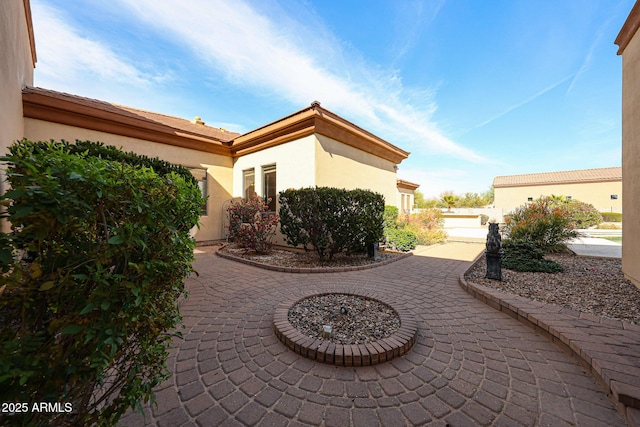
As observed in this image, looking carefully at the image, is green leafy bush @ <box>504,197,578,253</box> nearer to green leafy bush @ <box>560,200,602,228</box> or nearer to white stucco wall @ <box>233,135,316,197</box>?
white stucco wall @ <box>233,135,316,197</box>

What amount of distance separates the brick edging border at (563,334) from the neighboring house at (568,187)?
3327 cm

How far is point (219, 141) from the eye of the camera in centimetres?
924

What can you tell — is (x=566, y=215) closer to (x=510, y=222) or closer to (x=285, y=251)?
(x=510, y=222)

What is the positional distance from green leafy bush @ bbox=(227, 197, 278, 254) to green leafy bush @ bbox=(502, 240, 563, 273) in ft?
21.3

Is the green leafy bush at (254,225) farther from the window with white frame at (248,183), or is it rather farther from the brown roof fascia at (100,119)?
the brown roof fascia at (100,119)

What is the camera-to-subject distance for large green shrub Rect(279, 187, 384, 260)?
598 cm

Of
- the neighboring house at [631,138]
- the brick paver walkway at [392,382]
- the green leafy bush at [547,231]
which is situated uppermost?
the neighboring house at [631,138]

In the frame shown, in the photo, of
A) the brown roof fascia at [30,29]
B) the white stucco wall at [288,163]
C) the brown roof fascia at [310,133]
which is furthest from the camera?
the white stucco wall at [288,163]

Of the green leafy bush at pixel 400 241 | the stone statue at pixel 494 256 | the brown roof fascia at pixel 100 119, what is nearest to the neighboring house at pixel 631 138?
the stone statue at pixel 494 256

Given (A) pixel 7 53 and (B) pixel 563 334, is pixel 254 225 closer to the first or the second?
(A) pixel 7 53

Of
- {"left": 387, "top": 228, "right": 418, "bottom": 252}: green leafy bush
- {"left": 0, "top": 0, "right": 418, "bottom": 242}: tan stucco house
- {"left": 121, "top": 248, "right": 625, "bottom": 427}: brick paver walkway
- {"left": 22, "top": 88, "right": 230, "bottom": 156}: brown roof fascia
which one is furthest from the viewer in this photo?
{"left": 387, "top": 228, "right": 418, "bottom": 252}: green leafy bush

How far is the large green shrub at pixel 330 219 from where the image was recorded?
598cm

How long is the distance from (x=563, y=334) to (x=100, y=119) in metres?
A: 10.9

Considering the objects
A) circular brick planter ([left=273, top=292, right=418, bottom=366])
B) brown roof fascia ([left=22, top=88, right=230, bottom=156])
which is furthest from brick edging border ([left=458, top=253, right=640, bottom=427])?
brown roof fascia ([left=22, top=88, right=230, bottom=156])
